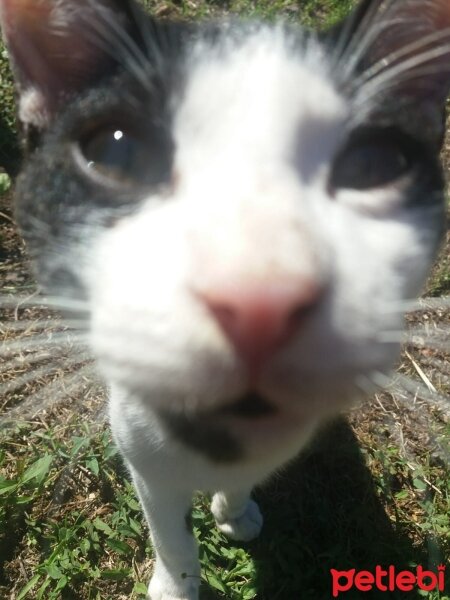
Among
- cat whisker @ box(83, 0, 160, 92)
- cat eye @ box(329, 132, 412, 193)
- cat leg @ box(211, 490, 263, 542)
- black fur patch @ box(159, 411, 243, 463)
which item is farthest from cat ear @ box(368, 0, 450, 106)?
cat leg @ box(211, 490, 263, 542)

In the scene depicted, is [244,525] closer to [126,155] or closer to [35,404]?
[35,404]

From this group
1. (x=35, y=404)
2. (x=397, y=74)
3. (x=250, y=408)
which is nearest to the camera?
(x=250, y=408)

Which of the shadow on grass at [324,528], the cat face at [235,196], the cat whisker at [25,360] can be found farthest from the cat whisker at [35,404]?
the cat face at [235,196]

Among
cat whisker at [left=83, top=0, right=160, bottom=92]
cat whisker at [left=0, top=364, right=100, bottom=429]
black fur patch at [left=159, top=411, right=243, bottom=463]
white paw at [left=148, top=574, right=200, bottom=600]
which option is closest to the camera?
black fur patch at [left=159, top=411, right=243, bottom=463]

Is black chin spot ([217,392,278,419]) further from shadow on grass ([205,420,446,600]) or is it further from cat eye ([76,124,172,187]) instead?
shadow on grass ([205,420,446,600])

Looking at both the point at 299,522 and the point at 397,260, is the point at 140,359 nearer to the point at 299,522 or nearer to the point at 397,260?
the point at 397,260

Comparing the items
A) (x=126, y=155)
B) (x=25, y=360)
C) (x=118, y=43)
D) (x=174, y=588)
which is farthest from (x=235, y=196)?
(x=25, y=360)

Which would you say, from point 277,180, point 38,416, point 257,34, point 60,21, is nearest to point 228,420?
point 277,180
